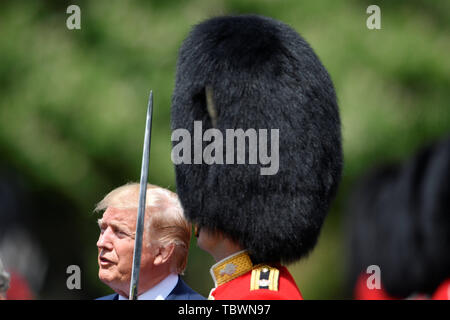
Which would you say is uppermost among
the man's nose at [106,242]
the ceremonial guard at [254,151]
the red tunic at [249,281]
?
the ceremonial guard at [254,151]

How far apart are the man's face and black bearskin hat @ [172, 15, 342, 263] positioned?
213mm

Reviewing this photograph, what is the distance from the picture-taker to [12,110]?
7.68 metres

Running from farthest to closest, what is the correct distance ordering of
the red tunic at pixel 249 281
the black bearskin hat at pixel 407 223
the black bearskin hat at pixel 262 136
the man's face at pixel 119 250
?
the black bearskin hat at pixel 407 223 < the man's face at pixel 119 250 < the black bearskin hat at pixel 262 136 < the red tunic at pixel 249 281

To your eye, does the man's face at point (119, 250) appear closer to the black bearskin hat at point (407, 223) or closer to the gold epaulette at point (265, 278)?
the gold epaulette at point (265, 278)

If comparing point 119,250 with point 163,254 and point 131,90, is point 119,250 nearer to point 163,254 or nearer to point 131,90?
point 163,254

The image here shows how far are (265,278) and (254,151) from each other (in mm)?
390

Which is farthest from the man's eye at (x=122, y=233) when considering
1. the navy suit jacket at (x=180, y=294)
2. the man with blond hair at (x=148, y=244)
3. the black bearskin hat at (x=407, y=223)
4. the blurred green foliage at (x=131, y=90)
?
the blurred green foliage at (x=131, y=90)

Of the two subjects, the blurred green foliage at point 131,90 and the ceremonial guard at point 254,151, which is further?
the blurred green foliage at point 131,90

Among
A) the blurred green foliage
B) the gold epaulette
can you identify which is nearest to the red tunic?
the gold epaulette

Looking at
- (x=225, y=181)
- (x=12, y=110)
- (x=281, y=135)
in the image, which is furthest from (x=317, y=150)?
(x=12, y=110)

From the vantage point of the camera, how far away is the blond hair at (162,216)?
2865mm

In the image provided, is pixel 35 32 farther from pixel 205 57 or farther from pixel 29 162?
pixel 205 57

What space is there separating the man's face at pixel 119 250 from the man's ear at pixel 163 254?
0.07 feet
